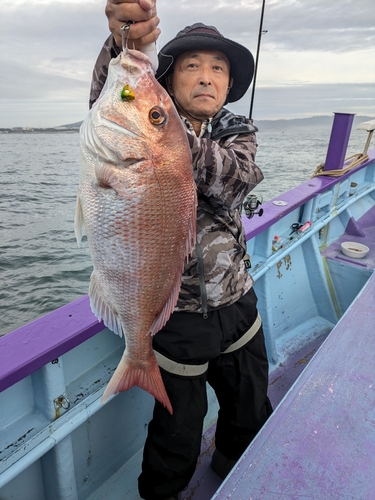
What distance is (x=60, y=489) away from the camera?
188cm

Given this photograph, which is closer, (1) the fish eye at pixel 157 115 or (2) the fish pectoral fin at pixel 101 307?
(1) the fish eye at pixel 157 115

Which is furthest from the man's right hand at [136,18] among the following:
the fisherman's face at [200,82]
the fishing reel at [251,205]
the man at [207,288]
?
the fishing reel at [251,205]

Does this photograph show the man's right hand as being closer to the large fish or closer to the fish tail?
the large fish

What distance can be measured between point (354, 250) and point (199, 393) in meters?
3.12

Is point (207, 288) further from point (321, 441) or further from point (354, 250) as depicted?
point (354, 250)

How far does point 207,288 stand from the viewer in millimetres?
1801

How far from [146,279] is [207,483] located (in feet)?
5.65

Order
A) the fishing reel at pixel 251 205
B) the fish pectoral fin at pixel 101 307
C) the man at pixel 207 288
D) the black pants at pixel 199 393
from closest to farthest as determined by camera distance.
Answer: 1. the fish pectoral fin at pixel 101 307
2. the man at pixel 207 288
3. the black pants at pixel 199 393
4. the fishing reel at pixel 251 205

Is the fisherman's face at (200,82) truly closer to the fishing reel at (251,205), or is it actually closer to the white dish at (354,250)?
the fishing reel at (251,205)

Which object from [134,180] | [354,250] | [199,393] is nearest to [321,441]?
[199,393]

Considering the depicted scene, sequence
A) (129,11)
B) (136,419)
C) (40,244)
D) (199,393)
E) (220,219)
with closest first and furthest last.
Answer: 1. (129,11)
2. (220,219)
3. (199,393)
4. (136,419)
5. (40,244)

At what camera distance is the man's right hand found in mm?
1212

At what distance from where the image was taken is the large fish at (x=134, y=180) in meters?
1.28

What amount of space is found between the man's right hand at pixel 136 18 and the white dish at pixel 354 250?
3628mm
